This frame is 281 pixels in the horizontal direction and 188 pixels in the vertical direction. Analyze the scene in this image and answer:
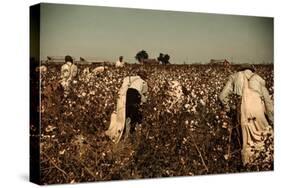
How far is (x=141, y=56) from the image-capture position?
7773mm

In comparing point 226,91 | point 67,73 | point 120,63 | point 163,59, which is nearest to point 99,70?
point 120,63

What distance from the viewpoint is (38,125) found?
7.22 m

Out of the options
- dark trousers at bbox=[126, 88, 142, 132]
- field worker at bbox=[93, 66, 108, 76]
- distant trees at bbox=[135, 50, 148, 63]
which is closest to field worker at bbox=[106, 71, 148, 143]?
dark trousers at bbox=[126, 88, 142, 132]

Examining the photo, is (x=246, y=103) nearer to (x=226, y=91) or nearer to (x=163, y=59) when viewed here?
(x=226, y=91)

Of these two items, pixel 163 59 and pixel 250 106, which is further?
pixel 250 106

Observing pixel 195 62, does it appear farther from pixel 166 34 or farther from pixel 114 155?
pixel 114 155

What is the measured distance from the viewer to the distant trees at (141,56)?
775 centimetres

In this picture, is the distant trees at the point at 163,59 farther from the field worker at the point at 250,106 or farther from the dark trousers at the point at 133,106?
the field worker at the point at 250,106

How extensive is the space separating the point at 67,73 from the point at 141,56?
876 millimetres

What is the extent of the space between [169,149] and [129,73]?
0.94 metres

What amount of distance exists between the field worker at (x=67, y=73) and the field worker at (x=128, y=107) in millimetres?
569

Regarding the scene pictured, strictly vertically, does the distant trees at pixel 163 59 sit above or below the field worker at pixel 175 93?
above

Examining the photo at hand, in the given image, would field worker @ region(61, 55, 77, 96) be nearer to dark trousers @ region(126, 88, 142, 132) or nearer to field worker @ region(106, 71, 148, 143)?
field worker @ region(106, 71, 148, 143)

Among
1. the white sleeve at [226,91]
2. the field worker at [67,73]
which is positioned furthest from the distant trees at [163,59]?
the field worker at [67,73]
